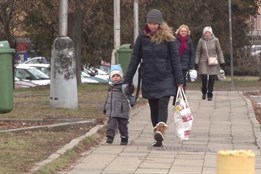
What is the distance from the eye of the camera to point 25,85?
3259cm

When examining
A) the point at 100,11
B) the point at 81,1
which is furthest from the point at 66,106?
the point at 100,11

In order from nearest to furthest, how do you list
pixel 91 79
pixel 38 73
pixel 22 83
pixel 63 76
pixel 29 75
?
pixel 63 76 → pixel 22 83 → pixel 29 75 → pixel 38 73 → pixel 91 79

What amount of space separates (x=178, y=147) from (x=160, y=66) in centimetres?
120

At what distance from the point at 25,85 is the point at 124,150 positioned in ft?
75.1

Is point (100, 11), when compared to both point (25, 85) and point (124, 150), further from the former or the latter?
point (124, 150)

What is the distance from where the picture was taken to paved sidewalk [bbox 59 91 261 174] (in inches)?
343

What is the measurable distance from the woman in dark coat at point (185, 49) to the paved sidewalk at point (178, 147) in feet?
3.39

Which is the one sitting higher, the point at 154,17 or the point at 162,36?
the point at 154,17

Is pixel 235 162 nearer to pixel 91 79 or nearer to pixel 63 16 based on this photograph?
pixel 63 16

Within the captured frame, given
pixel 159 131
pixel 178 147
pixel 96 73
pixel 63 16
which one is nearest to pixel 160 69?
pixel 159 131

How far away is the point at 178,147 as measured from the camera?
10.7 meters

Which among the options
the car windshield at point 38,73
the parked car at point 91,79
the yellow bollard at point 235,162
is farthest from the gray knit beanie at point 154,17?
the parked car at point 91,79

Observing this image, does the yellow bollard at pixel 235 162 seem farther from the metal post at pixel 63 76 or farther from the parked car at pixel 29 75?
the parked car at pixel 29 75

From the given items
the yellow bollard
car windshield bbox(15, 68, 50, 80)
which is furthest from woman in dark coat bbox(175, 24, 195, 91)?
car windshield bbox(15, 68, 50, 80)
